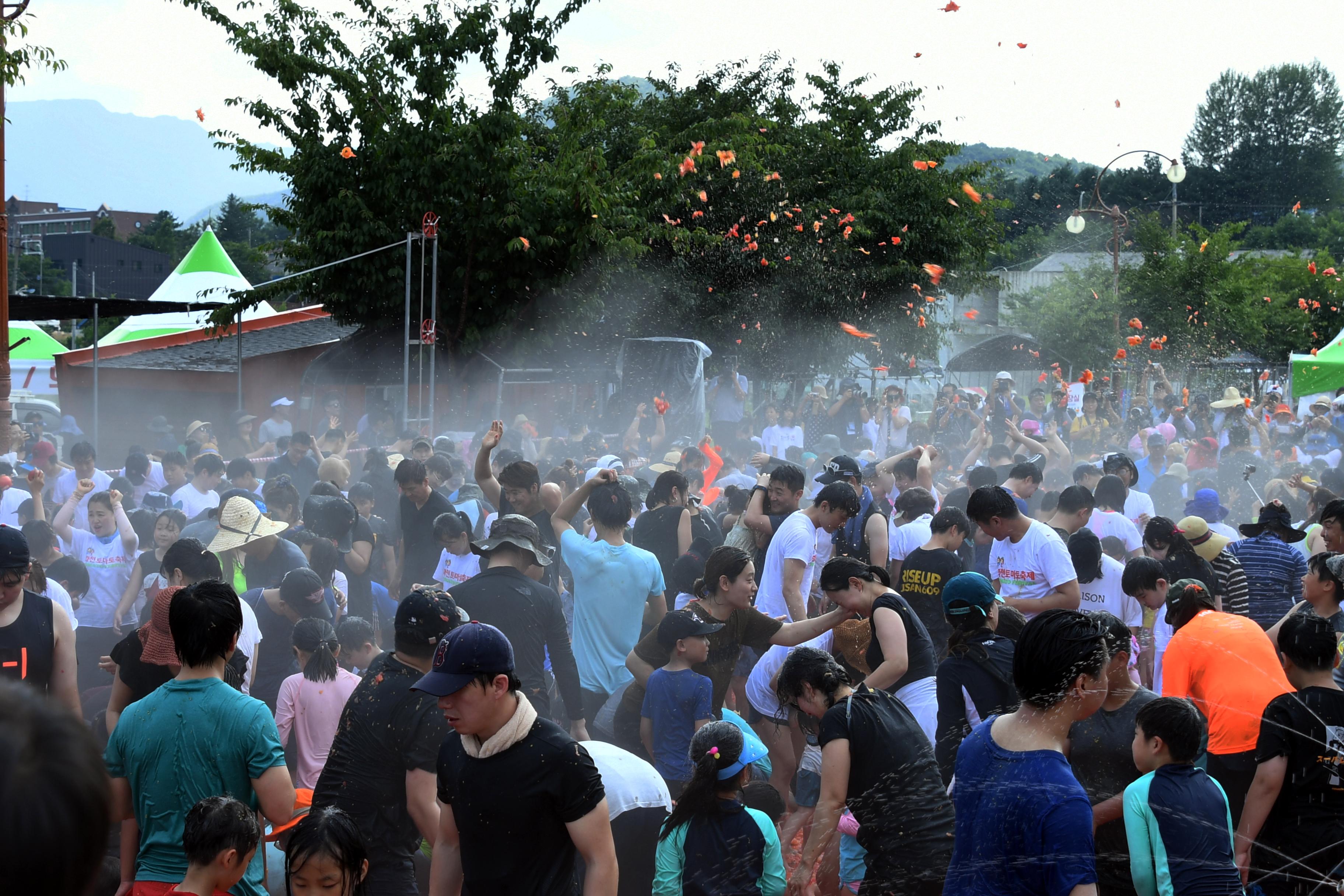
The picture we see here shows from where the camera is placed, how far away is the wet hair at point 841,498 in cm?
605

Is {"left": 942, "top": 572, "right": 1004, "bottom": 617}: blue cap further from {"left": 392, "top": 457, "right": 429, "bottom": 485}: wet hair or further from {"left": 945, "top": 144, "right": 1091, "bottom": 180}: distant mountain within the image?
{"left": 945, "top": 144, "right": 1091, "bottom": 180}: distant mountain

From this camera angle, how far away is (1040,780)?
279 centimetres

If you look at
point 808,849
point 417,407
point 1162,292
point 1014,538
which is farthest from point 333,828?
point 1162,292

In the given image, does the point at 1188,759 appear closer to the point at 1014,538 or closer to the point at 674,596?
the point at 1014,538

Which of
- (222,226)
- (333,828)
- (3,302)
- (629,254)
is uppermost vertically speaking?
(222,226)

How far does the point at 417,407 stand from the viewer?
18.1 metres

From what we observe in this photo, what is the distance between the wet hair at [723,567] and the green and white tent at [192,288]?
963 inches

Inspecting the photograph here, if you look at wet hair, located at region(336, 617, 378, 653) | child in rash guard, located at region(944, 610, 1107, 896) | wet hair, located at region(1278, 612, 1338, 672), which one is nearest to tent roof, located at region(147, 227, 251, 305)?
wet hair, located at region(336, 617, 378, 653)

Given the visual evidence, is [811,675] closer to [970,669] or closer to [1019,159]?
[970,669]

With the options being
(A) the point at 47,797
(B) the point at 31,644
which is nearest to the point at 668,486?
(B) the point at 31,644

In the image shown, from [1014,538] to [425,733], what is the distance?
145 inches

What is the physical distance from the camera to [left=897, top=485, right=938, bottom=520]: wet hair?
7340mm

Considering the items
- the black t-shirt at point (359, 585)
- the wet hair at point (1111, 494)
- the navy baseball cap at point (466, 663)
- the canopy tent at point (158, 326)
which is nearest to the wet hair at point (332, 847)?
the navy baseball cap at point (466, 663)

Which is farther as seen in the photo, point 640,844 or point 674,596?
point 674,596
